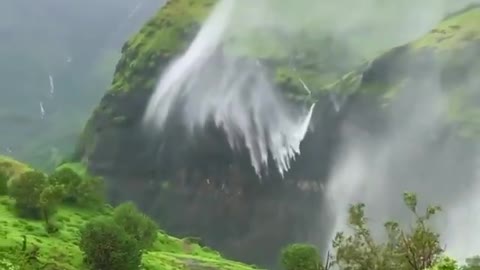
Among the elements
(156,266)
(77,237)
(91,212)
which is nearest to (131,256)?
(156,266)

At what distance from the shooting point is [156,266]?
82812 millimetres

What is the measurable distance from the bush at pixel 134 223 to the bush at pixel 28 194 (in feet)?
33.0

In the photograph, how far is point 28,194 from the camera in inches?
3637

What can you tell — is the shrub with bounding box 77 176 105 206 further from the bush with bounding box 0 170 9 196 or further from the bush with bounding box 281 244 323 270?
the bush with bounding box 281 244 323 270

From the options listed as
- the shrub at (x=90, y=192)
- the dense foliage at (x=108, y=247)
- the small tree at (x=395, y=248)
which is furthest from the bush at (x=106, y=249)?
the shrub at (x=90, y=192)

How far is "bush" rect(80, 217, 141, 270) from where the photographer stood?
233 ft

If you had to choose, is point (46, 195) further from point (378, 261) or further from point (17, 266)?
point (378, 261)

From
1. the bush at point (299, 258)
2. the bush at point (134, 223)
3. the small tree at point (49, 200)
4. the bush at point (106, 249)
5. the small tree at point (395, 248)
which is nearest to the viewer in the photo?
the small tree at point (395, 248)

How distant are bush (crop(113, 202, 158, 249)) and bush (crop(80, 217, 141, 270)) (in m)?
20.3

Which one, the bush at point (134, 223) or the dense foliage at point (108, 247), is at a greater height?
the bush at point (134, 223)

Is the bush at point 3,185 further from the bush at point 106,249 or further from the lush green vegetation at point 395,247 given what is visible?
the lush green vegetation at point 395,247

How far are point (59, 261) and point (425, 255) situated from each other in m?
35.3

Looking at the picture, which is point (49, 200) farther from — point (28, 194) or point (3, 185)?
point (3, 185)

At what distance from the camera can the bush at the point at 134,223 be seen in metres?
95.9
